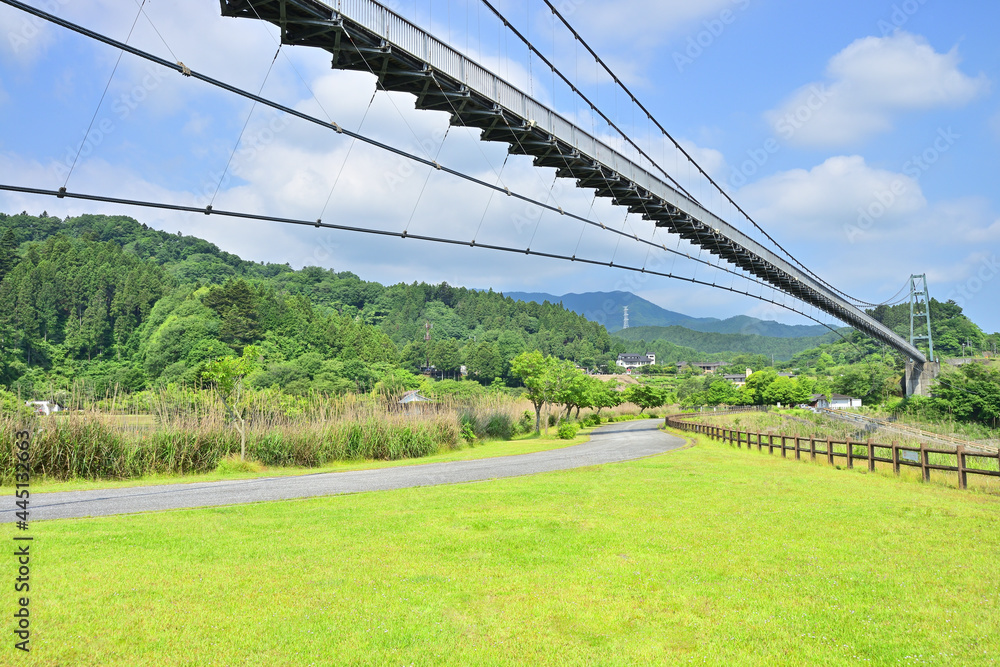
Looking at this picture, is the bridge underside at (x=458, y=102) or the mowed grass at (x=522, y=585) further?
the bridge underside at (x=458, y=102)

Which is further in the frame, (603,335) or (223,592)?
(603,335)

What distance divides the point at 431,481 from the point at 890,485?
1078 centimetres

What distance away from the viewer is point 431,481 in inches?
627

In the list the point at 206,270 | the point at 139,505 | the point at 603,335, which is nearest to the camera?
the point at 139,505

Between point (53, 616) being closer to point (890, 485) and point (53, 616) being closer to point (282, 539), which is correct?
point (282, 539)

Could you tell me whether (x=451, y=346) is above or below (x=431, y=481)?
above

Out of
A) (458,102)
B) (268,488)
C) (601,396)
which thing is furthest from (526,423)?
(268,488)

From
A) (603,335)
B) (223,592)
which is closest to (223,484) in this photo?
(223,592)

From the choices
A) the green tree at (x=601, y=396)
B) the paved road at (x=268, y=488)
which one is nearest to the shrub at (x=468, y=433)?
the paved road at (x=268, y=488)

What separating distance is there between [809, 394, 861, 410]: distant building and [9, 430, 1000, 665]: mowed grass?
11179 cm

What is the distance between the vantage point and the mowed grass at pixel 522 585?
5289mm

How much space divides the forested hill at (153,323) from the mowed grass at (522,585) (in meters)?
54.9

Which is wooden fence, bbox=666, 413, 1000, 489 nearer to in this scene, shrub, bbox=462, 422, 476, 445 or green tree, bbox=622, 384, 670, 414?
shrub, bbox=462, 422, 476, 445

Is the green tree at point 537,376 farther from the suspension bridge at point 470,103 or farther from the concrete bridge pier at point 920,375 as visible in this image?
the concrete bridge pier at point 920,375
